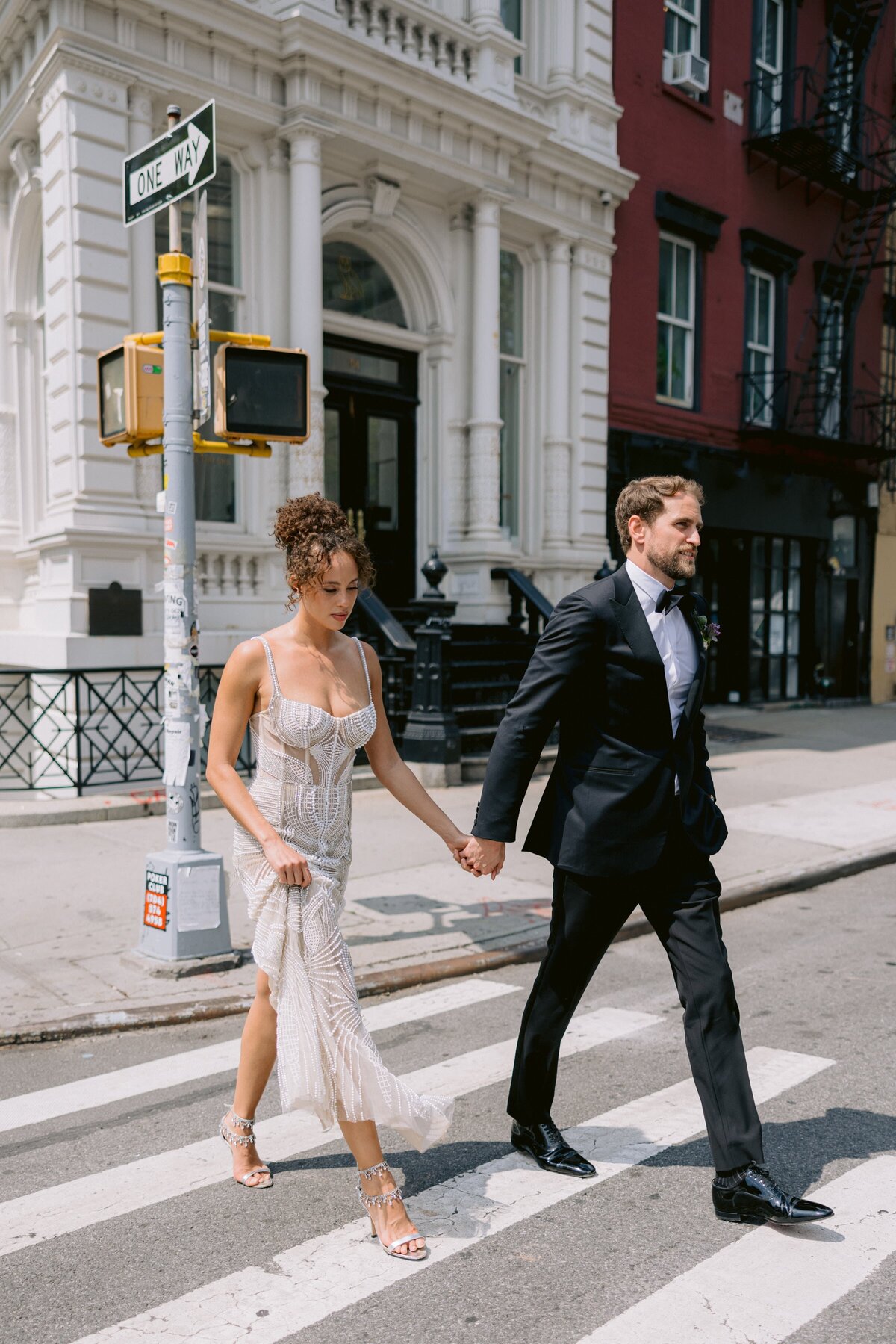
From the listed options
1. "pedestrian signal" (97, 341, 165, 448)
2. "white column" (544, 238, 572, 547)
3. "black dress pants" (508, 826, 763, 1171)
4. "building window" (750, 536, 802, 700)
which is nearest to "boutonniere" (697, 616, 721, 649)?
"black dress pants" (508, 826, 763, 1171)

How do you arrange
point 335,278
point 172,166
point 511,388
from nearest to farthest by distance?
point 172,166, point 335,278, point 511,388

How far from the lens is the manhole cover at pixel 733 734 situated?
15736 mm

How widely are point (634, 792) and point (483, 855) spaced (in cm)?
51

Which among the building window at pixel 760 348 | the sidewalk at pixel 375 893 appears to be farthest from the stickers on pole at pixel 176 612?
the building window at pixel 760 348

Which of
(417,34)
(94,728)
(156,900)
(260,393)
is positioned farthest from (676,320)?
(156,900)

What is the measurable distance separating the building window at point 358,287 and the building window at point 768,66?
322 inches

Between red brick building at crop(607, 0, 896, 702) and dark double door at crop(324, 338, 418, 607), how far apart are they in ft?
11.4

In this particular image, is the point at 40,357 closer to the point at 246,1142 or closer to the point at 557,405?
the point at 557,405

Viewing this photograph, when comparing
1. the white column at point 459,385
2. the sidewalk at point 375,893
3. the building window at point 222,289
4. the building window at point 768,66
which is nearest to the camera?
the sidewalk at point 375,893

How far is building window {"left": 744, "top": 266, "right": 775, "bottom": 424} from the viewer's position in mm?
19281

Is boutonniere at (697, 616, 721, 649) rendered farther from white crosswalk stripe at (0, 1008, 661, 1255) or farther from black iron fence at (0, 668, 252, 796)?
black iron fence at (0, 668, 252, 796)

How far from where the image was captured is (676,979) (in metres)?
3.51

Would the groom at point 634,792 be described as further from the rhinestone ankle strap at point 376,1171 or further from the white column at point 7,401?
the white column at point 7,401

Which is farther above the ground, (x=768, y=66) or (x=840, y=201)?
(x=768, y=66)
